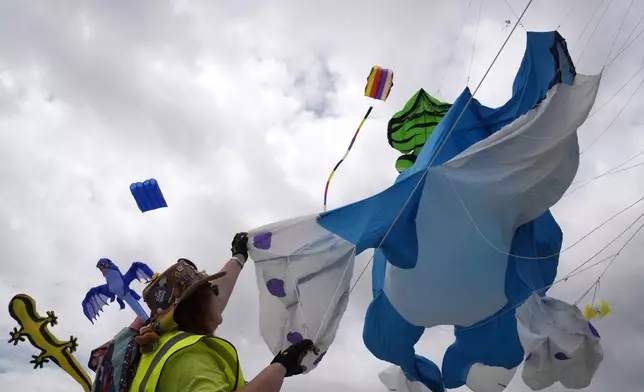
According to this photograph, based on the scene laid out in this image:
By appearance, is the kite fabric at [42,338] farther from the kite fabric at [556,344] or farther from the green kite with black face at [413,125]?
the green kite with black face at [413,125]

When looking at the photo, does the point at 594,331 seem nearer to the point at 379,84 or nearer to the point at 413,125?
the point at 413,125

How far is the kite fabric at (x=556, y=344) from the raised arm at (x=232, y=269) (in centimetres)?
255

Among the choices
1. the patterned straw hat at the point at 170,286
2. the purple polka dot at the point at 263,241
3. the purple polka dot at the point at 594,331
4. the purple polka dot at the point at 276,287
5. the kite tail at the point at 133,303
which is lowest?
the patterned straw hat at the point at 170,286

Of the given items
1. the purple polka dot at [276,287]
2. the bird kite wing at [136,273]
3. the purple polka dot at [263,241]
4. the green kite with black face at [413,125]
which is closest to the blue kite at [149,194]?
the bird kite wing at [136,273]

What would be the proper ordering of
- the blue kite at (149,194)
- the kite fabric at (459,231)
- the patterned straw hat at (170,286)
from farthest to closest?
the blue kite at (149,194), the kite fabric at (459,231), the patterned straw hat at (170,286)

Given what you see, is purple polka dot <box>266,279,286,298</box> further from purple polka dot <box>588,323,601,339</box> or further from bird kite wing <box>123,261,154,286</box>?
purple polka dot <box>588,323,601,339</box>

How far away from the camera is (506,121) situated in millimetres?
4562

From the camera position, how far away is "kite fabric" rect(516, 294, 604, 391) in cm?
422

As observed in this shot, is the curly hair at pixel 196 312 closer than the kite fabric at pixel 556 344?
Yes

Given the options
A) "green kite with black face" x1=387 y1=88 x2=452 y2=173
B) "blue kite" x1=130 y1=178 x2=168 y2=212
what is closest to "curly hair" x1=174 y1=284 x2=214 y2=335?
"blue kite" x1=130 y1=178 x2=168 y2=212

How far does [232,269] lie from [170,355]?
0.98 metres

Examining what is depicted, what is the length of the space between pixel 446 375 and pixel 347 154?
239 cm

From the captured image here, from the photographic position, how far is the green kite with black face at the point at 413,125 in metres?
5.09

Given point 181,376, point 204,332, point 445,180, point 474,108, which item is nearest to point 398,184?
point 445,180
